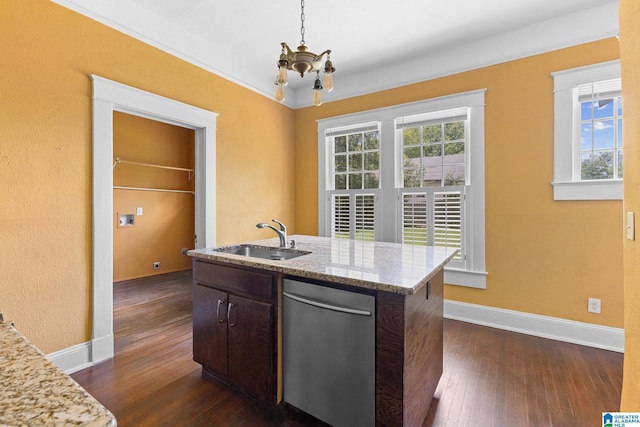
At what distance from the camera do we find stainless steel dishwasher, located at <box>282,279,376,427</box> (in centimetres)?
145

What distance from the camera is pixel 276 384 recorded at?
5.76ft

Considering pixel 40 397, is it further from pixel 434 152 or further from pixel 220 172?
pixel 434 152

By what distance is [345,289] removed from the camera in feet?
4.95

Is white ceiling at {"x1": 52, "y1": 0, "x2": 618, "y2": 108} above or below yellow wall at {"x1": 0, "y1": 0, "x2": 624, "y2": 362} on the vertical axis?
above

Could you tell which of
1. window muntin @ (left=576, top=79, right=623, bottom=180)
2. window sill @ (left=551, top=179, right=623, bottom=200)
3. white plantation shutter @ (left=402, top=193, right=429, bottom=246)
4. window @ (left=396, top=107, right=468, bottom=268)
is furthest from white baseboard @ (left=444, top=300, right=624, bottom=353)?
window muntin @ (left=576, top=79, right=623, bottom=180)

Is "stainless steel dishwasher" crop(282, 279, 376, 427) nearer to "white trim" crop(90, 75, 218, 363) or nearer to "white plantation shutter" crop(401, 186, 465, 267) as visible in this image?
"white trim" crop(90, 75, 218, 363)

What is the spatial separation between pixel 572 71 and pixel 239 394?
3.85m

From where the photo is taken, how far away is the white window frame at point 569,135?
2680 mm

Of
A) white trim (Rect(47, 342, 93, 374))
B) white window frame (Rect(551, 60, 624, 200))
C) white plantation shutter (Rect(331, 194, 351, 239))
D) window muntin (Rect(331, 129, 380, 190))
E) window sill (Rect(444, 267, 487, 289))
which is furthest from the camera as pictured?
white plantation shutter (Rect(331, 194, 351, 239))

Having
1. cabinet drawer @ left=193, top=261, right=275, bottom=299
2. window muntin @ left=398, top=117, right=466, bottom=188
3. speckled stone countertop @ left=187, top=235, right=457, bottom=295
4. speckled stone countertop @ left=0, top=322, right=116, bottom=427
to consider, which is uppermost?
window muntin @ left=398, top=117, right=466, bottom=188

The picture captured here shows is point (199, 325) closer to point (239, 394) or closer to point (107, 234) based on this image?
point (239, 394)

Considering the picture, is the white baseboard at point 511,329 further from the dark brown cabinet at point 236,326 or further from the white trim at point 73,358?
the dark brown cabinet at point 236,326

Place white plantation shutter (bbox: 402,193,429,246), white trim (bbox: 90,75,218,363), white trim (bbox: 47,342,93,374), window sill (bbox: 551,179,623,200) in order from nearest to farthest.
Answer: white trim (bbox: 47,342,93,374), white trim (bbox: 90,75,218,363), window sill (bbox: 551,179,623,200), white plantation shutter (bbox: 402,193,429,246)

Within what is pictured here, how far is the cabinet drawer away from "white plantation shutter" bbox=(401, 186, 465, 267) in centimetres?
230
